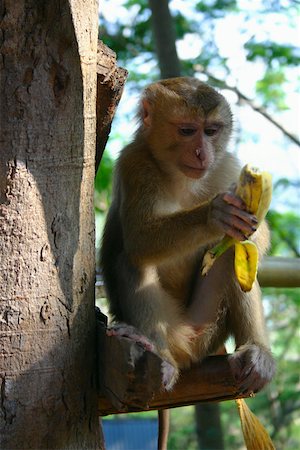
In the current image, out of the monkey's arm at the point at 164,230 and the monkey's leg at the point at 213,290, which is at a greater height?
the monkey's arm at the point at 164,230

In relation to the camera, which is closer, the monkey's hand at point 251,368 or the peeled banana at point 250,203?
the peeled banana at point 250,203

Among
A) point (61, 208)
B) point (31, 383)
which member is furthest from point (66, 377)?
point (61, 208)

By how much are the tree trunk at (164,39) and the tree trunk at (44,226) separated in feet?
12.9

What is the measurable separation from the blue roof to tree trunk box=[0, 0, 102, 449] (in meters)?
4.27

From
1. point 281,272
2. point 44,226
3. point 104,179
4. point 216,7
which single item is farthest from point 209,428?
point 216,7

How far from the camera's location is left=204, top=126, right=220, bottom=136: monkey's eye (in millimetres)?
3818

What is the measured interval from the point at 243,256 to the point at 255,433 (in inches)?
40.0

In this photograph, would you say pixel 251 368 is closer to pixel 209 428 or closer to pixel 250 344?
pixel 250 344

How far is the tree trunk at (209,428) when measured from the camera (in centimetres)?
663

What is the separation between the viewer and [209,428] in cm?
666

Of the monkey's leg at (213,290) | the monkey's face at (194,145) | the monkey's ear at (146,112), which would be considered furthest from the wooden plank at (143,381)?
the monkey's ear at (146,112)

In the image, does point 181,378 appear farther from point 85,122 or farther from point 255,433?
point 85,122

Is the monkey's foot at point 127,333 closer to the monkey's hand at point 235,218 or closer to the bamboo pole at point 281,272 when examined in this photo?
the monkey's hand at point 235,218

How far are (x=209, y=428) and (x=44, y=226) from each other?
445 centimetres
